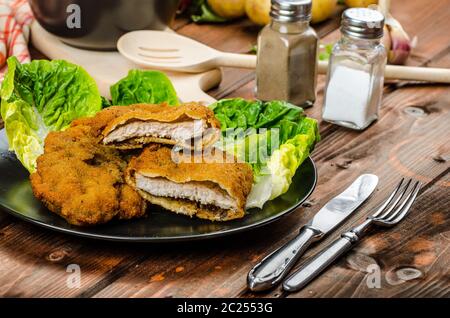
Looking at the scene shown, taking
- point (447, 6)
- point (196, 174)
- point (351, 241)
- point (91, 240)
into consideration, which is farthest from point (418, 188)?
point (447, 6)

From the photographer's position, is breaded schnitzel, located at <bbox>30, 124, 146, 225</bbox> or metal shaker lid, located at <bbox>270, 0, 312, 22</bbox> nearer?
breaded schnitzel, located at <bbox>30, 124, 146, 225</bbox>

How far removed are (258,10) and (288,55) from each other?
617 mm

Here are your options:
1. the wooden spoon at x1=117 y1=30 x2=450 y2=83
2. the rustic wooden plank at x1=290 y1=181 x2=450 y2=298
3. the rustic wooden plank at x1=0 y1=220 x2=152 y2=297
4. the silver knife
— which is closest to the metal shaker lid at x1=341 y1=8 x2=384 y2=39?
the wooden spoon at x1=117 y1=30 x2=450 y2=83

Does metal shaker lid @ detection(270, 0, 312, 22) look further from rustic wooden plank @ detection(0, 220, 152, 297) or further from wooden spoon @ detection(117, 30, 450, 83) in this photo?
rustic wooden plank @ detection(0, 220, 152, 297)

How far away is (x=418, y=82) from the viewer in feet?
9.04

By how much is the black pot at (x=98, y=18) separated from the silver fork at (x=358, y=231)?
1034 millimetres

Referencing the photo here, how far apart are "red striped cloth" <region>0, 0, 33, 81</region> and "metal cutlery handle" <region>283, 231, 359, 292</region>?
128 centimetres

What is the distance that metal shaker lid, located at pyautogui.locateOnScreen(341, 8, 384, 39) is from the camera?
234 centimetres

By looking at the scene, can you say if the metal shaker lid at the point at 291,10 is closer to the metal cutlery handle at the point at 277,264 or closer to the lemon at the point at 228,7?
the lemon at the point at 228,7

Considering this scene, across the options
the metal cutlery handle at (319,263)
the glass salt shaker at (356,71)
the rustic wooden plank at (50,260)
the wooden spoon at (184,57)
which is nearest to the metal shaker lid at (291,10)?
the glass salt shaker at (356,71)

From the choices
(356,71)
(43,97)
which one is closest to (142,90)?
(43,97)

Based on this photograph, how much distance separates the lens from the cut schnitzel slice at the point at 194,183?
1807mm

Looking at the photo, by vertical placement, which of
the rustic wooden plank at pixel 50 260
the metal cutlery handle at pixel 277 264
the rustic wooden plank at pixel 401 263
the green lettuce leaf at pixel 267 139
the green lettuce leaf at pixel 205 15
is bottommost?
the green lettuce leaf at pixel 205 15
